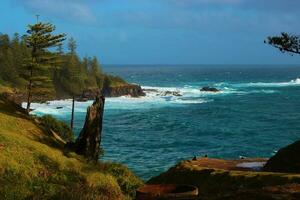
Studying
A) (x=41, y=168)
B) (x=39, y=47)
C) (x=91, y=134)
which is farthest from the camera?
(x=39, y=47)

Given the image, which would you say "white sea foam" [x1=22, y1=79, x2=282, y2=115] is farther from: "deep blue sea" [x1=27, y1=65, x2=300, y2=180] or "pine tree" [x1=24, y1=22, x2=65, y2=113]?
"pine tree" [x1=24, y1=22, x2=65, y2=113]

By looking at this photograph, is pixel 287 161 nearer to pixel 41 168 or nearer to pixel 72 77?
pixel 41 168

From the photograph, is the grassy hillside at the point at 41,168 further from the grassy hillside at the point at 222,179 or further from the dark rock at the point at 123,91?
the dark rock at the point at 123,91

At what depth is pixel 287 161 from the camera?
31.6 meters

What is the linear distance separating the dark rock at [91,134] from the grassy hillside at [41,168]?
1358 mm

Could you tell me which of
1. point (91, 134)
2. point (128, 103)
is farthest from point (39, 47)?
point (128, 103)

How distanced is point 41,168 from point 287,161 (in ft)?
49.1

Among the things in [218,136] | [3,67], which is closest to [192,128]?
[218,136]

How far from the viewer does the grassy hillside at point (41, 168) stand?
802 inches

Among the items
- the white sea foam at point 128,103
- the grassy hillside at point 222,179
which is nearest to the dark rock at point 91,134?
the grassy hillside at point 222,179

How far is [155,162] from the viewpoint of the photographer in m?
58.0

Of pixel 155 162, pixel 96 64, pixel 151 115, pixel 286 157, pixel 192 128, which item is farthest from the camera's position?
pixel 96 64

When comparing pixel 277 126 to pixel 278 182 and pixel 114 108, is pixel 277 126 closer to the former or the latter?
pixel 114 108

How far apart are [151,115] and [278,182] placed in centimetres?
7862
